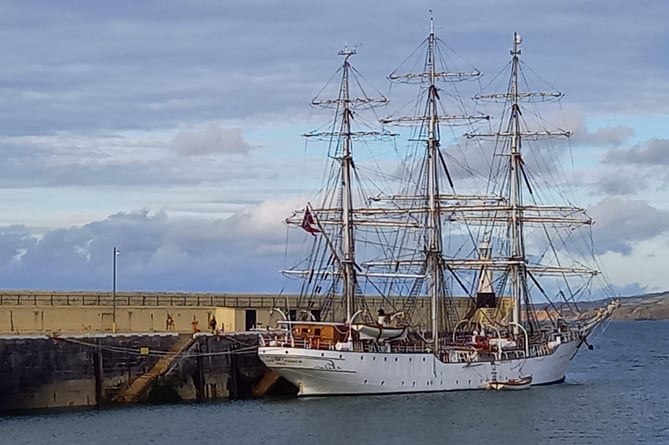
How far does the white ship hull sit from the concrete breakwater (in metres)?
2.16

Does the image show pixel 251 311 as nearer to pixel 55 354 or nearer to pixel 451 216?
pixel 451 216

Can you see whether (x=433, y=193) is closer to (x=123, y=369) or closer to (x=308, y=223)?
(x=308, y=223)

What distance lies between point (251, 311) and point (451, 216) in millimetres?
15640

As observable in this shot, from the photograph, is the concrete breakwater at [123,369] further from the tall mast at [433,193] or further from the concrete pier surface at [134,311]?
the tall mast at [433,193]

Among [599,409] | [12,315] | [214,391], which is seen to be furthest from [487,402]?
[12,315]

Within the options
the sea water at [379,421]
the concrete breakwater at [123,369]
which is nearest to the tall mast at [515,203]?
the sea water at [379,421]

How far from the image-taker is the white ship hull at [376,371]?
7869cm

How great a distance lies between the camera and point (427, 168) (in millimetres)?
92562

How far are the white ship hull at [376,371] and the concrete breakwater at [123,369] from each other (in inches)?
85.1

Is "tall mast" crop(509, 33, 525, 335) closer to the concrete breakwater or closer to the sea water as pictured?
the sea water

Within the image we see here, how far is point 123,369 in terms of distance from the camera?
73188mm

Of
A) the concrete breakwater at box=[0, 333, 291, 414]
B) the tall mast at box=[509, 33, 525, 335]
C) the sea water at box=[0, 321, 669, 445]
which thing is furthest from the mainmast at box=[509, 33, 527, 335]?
the concrete breakwater at box=[0, 333, 291, 414]

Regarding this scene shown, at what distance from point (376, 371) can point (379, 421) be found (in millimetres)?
12122

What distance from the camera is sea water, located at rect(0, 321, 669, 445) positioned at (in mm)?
62656
